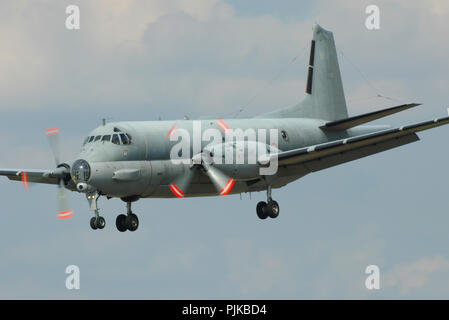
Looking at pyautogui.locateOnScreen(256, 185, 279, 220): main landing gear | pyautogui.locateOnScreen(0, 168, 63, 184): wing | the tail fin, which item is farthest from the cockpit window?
the tail fin

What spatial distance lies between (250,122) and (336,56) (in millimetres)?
8257

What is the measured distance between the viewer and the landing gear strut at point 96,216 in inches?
1542

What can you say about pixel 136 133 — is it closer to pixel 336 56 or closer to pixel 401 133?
pixel 401 133

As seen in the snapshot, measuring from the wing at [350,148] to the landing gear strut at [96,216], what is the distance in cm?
771

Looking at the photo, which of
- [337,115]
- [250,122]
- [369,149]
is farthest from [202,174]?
[337,115]

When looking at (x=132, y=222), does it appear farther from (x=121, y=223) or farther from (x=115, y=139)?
(x=115, y=139)

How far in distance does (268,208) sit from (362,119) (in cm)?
584

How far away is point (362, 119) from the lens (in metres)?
45.8

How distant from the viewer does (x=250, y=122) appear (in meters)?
45.1

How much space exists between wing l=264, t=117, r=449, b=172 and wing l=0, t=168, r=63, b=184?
9.08m

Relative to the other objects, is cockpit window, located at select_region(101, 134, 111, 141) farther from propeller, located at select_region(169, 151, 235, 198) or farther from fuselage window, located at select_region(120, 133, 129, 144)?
propeller, located at select_region(169, 151, 235, 198)

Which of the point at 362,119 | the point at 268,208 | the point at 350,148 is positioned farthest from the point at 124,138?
the point at 362,119

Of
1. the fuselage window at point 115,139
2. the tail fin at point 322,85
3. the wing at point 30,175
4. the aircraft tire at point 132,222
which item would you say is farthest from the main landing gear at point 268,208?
the wing at point 30,175

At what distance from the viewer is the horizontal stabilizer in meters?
43.1
